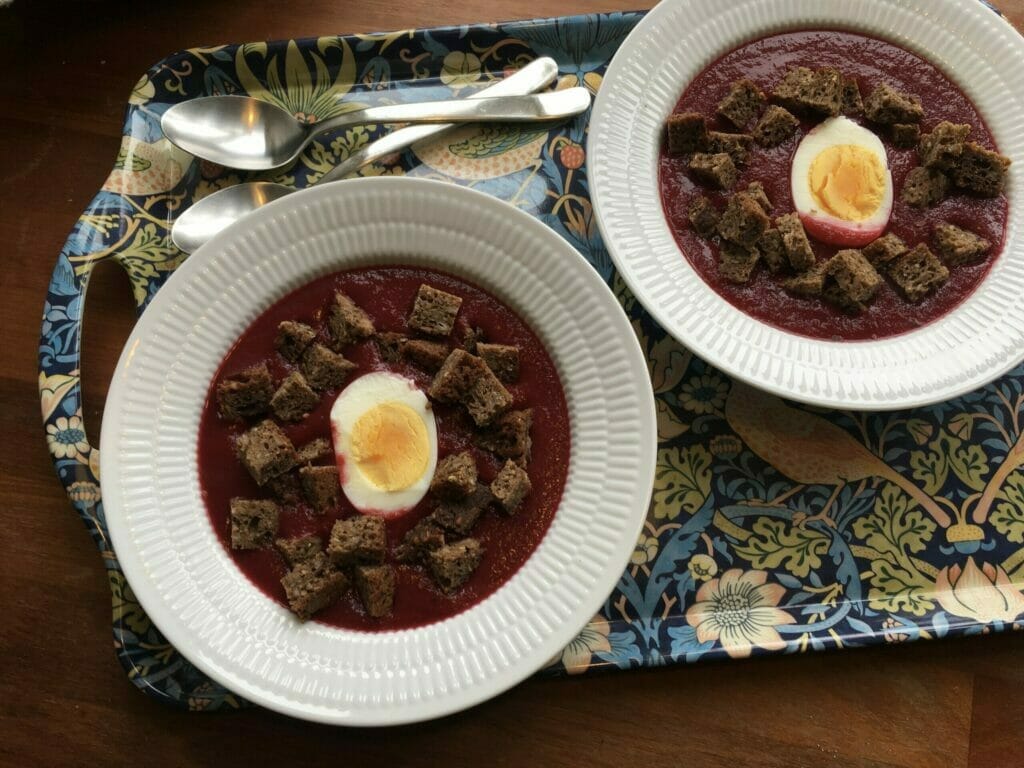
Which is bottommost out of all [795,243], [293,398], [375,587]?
[375,587]

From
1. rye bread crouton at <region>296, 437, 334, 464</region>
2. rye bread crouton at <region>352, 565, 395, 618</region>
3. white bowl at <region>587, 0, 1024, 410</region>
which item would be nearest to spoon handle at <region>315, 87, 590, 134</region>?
white bowl at <region>587, 0, 1024, 410</region>

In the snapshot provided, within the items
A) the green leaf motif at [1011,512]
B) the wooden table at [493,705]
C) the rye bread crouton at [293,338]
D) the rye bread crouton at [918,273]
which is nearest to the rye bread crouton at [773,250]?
the rye bread crouton at [918,273]

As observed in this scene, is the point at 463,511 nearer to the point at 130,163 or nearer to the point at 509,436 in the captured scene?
the point at 509,436

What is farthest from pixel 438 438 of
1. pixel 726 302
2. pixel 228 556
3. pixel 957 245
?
pixel 957 245

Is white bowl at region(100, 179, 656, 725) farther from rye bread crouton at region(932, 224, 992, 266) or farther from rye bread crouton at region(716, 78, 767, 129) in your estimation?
rye bread crouton at region(932, 224, 992, 266)

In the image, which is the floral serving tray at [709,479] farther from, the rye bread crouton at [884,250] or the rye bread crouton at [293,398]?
the rye bread crouton at [293,398]
